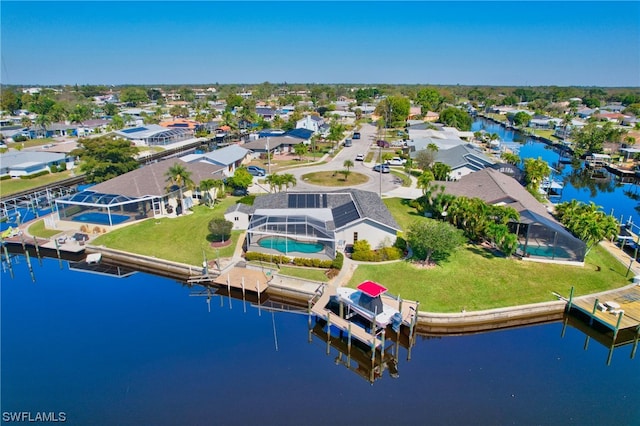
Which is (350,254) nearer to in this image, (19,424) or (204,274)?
(204,274)

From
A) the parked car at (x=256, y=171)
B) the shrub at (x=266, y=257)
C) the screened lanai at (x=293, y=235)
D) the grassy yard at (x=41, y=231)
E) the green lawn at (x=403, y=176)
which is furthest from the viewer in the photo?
the parked car at (x=256, y=171)

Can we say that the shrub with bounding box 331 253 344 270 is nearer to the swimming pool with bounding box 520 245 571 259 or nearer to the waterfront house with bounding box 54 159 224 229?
the swimming pool with bounding box 520 245 571 259

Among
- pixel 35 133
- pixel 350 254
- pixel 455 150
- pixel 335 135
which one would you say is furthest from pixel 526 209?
pixel 35 133

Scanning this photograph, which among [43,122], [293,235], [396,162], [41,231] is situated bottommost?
[41,231]

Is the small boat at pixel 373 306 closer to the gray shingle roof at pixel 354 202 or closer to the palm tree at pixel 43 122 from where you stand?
the gray shingle roof at pixel 354 202

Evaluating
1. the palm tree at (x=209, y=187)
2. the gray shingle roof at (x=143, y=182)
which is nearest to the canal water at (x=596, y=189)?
the palm tree at (x=209, y=187)

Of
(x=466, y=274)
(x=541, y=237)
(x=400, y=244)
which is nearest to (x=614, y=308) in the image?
(x=541, y=237)

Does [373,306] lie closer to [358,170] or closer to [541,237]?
[541,237]
